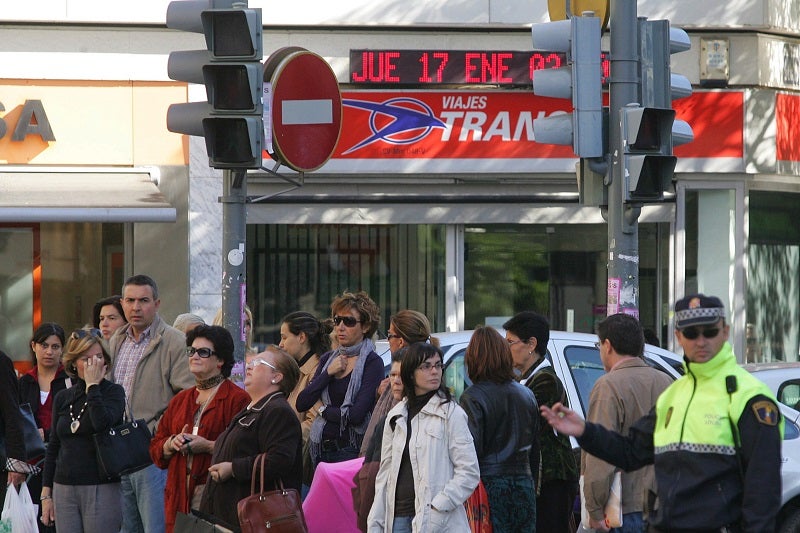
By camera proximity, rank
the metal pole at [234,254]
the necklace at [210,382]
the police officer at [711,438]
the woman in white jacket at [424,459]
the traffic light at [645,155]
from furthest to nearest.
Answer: the traffic light at [645,155] < the metal pole at [234,254] < the necklace at [210,382] < the woman in white jacket at [424,459] < the police officer at [711,438]

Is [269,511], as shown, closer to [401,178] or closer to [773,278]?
[401,178]

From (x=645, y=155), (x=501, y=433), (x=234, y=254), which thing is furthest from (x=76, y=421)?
(x=645, y=155)

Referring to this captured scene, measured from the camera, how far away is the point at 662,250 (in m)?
15.6

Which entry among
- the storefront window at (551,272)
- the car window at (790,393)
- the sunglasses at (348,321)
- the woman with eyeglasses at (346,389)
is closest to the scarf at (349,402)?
the woman with eyeglasses at (346,389)

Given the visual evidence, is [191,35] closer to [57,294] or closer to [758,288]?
[57,294]

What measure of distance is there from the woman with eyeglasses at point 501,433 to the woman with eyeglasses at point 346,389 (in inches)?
55.7

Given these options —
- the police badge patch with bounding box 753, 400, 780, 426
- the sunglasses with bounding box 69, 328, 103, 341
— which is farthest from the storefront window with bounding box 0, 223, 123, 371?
the police badge patch with bounding box 753, 400, 780, 426

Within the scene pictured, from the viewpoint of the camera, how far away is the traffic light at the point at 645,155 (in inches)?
349

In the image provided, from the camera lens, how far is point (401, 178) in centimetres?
1520

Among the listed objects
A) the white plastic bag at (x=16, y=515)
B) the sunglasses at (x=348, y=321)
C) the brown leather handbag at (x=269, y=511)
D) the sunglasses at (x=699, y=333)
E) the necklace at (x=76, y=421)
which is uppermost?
the sunglasses at (x=699, y=333)

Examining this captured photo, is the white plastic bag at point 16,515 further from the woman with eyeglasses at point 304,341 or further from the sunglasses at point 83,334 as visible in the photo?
the woman with eyeglasses at point 304,341

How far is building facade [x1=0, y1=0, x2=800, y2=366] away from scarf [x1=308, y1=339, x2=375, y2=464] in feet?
21.7

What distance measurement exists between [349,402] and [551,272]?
7959 millimetres

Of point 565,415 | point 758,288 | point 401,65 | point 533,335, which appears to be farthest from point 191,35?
point 565,415
